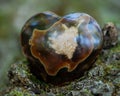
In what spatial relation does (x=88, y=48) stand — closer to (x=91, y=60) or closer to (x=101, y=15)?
(x=91, y=60)

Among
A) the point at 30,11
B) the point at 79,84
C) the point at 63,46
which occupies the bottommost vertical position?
the point at 30,11

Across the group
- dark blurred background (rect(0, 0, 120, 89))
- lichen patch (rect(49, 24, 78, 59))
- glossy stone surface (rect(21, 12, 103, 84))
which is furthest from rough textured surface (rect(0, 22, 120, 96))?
dark blurred background (rect(0, 0, 120, 89))

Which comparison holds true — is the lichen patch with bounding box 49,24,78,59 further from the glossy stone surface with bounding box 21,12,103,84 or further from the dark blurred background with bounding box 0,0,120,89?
the dark blurred background with bounding box 0,0,120,89

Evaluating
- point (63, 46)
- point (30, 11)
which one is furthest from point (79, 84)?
point (30, 11)

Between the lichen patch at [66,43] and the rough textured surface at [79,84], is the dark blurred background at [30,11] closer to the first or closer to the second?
the rough textured surface at [79,84]

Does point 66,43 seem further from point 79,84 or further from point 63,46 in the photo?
point 79,84

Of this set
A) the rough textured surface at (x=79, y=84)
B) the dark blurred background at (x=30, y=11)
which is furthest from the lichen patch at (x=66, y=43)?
the dark blurred background at (x=30, y=11)
